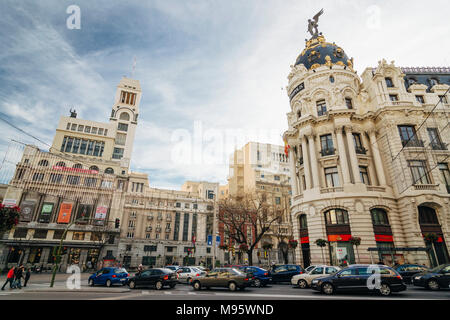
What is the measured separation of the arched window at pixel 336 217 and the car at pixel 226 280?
16.4m

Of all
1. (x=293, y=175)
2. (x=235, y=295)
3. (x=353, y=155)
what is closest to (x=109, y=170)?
(x=293, y=175)

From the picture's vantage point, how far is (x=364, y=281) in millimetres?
12570

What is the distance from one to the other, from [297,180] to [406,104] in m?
17.2

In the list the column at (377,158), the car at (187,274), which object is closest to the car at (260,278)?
the car at (187,274)

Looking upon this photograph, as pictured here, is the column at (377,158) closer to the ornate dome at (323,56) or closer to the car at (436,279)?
the ornate dome at (323,56)

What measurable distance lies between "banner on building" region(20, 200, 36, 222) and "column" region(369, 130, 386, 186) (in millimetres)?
58359

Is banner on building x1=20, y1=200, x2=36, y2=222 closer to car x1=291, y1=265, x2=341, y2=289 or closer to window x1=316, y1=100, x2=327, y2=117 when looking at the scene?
car x1=291, y1=265, x2=341, y2=289

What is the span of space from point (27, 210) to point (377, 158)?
195ft

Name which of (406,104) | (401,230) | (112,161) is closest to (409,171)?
(401,230)

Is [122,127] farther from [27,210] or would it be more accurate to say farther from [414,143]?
[414,143]

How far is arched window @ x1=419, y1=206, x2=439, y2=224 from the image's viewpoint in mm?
27109

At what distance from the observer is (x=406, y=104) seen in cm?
3122

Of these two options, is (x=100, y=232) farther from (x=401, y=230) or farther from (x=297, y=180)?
(x=401, y=230)

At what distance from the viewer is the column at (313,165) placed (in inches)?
1209
